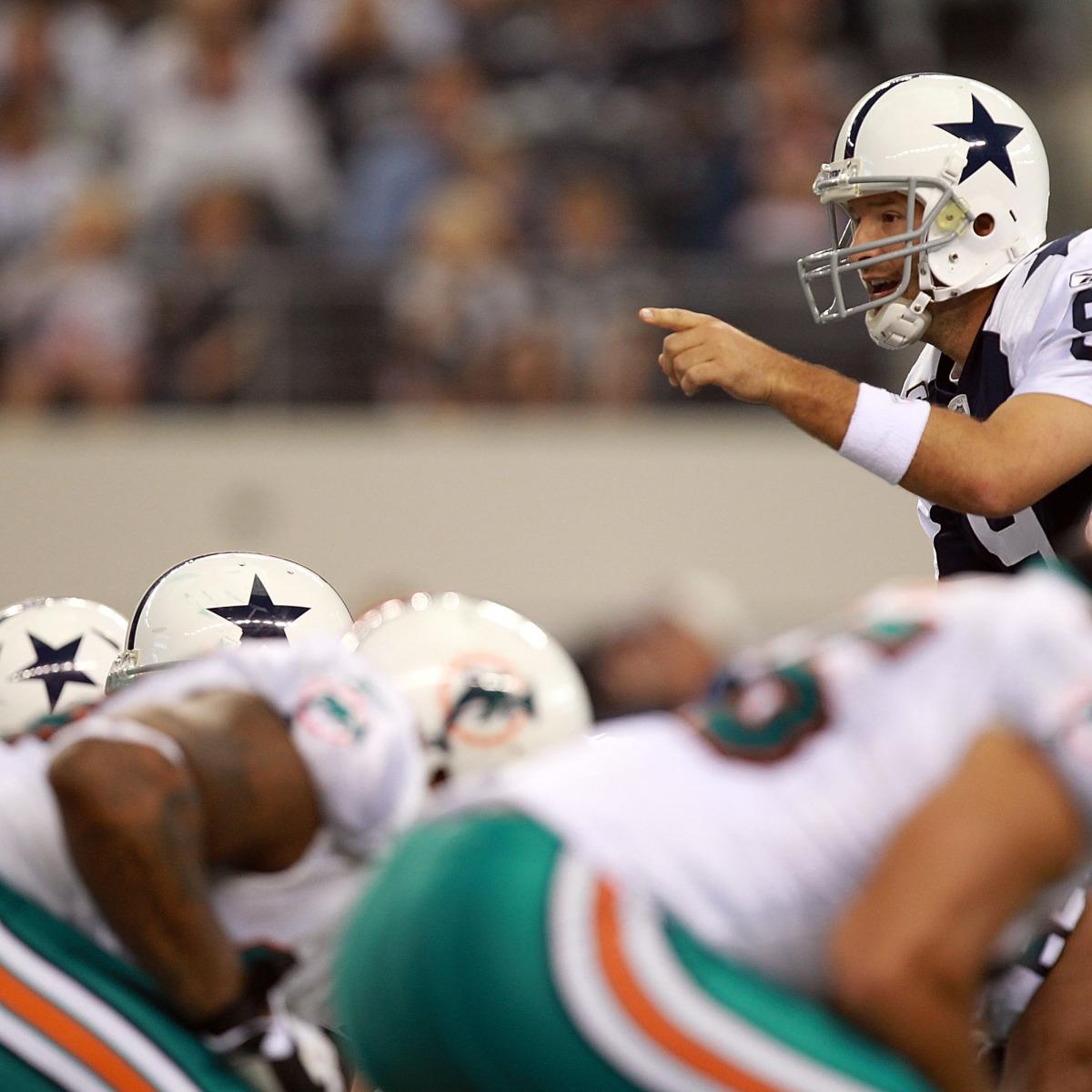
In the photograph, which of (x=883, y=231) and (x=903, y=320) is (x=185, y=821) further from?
(x=883, y=231)

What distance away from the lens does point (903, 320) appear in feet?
14.0

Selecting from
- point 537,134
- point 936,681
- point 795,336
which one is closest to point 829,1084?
point 936,681

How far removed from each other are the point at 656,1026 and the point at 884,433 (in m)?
1.71

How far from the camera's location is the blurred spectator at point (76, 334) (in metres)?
8.70

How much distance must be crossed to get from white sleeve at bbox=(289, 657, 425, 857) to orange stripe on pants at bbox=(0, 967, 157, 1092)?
1.46 ft

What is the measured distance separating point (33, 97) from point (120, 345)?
1910 mm

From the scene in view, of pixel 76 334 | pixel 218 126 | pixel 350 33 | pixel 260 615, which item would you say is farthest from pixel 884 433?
pixel 350 33

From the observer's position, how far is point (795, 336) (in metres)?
8.56

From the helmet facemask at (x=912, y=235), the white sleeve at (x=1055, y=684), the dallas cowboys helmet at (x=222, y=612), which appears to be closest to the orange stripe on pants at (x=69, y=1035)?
the dallas cowboys helmet at (x=222, y=612)

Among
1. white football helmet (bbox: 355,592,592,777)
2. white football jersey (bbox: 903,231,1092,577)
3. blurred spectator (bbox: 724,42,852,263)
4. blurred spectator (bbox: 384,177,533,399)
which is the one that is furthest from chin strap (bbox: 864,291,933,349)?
blurred spectator (bbox: 724,42,852,263)

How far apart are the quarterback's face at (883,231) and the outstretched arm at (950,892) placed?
214 centimetres

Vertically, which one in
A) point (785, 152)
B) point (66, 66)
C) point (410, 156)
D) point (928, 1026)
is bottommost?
point (928, 1026)

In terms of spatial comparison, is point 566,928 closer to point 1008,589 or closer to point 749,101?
point 1008,589

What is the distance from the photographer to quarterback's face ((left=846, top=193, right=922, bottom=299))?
169 inches
